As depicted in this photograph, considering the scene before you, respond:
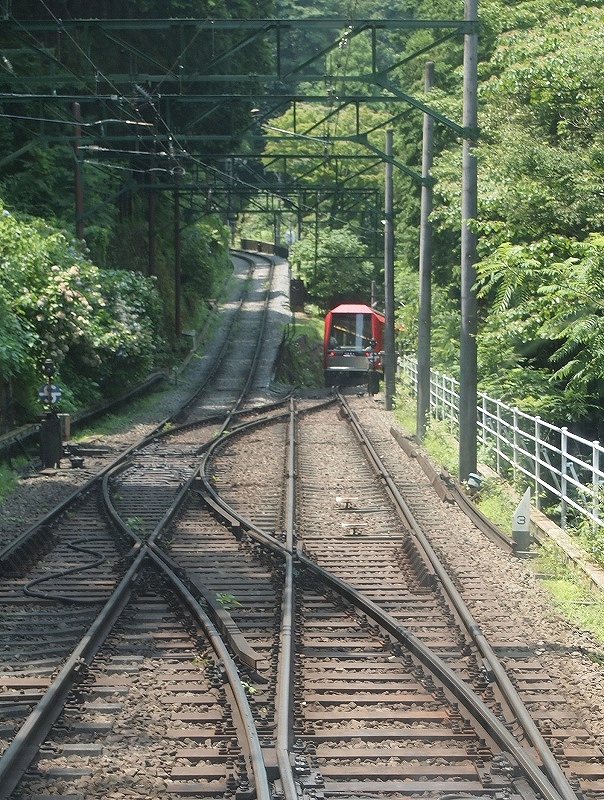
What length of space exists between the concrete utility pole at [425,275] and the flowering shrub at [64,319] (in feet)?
26.8

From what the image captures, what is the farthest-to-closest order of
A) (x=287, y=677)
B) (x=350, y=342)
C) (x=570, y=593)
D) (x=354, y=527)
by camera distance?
(x=350, y=342) → (x=354, y=527) → (x=570, y=593) → (x=287, y=677)

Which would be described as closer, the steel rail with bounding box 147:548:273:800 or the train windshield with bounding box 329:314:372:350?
the steel rail with bounding box 147:548:273:800

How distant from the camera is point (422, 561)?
12047 millimetres

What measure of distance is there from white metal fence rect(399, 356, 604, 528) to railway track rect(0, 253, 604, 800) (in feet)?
4.57

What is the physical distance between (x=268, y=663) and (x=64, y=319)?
1917cm

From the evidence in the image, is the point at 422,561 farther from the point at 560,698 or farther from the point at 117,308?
the point at 117,308

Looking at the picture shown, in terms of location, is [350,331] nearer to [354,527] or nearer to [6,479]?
[6,479]

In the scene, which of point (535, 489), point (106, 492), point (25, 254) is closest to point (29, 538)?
point (106, 492)

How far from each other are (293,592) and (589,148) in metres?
11.6

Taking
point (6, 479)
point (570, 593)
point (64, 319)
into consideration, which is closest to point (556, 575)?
point (570, 593)

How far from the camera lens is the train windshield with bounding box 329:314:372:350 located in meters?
45.7

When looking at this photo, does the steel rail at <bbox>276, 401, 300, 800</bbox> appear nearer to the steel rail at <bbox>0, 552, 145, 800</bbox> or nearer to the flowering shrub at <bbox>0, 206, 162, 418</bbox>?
the steel rail at <bbox>0, 552, 145, 800</bbox>

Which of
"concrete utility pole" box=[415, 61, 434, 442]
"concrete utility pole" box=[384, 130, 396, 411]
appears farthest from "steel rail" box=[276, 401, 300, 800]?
"concrete utility pole" box=[384, 130, 396, 411]

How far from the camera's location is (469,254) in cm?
1775
